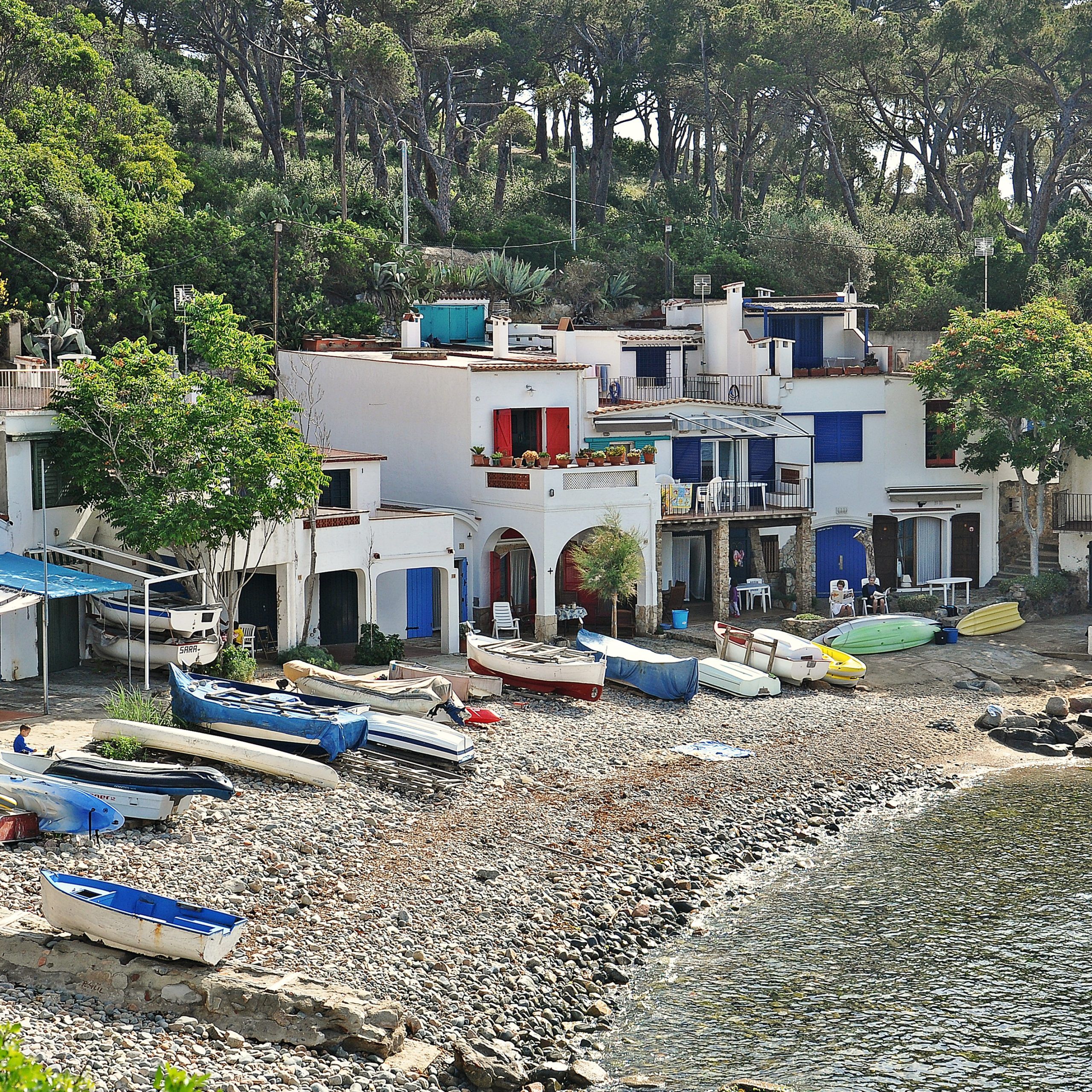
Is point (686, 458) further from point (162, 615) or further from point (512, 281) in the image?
point (162, 615)

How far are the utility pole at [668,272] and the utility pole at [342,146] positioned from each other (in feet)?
40.0

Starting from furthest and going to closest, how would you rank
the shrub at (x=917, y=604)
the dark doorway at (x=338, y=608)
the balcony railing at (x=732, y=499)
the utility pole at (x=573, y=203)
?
the utility pole at (x=573, y=203) → the shrub at (x=917, y=604) → the balcony railing at (x=732, y=499) → the dark doorway at (x=338, y=608)

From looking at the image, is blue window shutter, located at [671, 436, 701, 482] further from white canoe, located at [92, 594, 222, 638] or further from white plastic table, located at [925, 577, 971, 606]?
white canoe, located at [92, 594, 222, 638]

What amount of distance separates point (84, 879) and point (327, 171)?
45.8 metres

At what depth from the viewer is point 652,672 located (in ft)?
108

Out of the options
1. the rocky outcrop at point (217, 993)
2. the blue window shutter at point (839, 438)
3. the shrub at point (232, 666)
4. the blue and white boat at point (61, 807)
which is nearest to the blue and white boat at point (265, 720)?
the shrub at point (232, 666)

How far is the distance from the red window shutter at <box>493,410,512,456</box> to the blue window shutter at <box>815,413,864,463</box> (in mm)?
10741

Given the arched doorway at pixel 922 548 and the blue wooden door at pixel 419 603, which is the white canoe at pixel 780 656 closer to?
the blue wooden door at pixel 419 603

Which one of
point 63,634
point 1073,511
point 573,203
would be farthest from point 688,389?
point 63,634

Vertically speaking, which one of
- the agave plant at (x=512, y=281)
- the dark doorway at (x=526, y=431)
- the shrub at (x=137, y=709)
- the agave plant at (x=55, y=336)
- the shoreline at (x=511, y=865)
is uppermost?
the agave plant at (x=512, y=281)

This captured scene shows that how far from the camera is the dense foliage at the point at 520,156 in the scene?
46969 millimetres

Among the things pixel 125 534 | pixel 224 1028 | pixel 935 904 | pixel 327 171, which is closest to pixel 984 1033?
pixel 935 904

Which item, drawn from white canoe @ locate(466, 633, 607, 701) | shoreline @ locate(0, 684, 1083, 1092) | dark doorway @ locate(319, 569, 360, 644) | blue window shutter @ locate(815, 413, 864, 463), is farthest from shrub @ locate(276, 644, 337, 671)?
blue window shutter @ locate(815, 413, 864, 463)

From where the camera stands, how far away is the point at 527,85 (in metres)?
66.3
